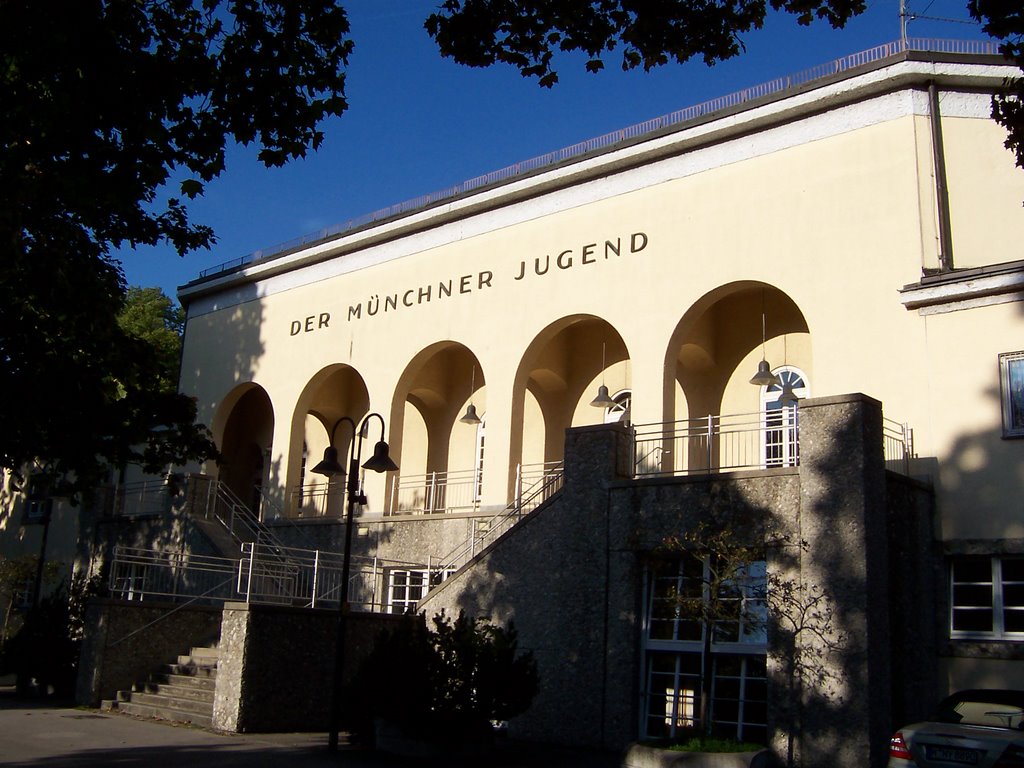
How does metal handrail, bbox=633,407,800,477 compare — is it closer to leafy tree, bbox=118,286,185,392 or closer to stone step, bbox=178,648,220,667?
stone step, bbox=178,648,220,667

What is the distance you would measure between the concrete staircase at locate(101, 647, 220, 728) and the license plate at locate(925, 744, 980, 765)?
9.83 m

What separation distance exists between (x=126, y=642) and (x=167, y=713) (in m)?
2.06

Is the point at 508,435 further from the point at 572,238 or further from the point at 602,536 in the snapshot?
the point at 602,536

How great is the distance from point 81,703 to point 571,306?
10816 millimetres

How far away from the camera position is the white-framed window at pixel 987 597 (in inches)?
559

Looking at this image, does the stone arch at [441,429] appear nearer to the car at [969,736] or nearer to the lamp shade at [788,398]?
the lamp shade at [788,398]

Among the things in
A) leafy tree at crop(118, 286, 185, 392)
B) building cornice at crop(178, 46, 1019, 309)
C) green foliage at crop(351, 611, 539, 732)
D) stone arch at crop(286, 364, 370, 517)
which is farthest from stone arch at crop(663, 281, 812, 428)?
leafy tree at crop(118, 286, 185, 392)

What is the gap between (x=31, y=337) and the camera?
15867mm

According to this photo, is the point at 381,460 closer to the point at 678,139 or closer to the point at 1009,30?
the point at 678,139

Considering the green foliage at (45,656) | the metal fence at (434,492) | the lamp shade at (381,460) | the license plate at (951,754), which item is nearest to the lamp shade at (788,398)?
the metal fence at (434,492)

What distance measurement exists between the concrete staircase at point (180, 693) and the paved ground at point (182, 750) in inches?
15.8

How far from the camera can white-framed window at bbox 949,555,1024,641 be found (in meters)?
14.2

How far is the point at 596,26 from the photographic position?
33.8ft

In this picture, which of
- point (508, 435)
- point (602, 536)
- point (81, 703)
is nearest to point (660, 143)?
point (508, 435)
